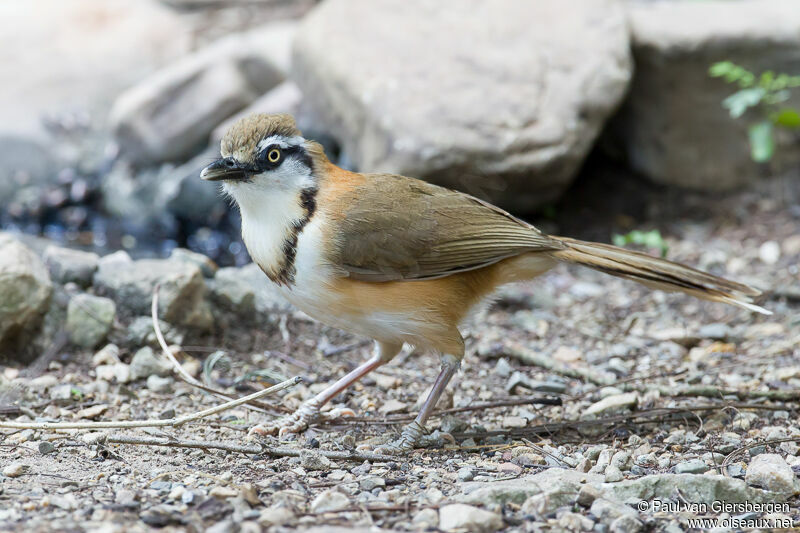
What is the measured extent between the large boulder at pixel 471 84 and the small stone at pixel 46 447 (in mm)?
3695

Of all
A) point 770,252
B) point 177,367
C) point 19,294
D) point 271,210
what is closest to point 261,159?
point 271,210

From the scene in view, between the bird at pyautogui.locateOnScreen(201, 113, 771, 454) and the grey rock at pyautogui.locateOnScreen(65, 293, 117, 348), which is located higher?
the bird at pyautogui.locateOnScreen(201, 113, 771, 454)

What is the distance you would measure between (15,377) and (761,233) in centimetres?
576

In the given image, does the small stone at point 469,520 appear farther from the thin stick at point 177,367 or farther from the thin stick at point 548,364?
the thin stick at point 548,364

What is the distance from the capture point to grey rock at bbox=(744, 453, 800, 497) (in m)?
3.64

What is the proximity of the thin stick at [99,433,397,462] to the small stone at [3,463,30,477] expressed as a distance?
0.41 meters

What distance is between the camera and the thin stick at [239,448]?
396 centimetres

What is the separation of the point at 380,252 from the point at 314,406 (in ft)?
3.03

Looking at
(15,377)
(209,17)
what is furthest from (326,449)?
(209,17)

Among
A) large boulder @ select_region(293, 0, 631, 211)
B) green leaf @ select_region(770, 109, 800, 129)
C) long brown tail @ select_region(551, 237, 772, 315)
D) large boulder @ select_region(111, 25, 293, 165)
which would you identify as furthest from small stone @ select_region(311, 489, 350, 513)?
large boulder @ select_region(111, 25, 293, 165)

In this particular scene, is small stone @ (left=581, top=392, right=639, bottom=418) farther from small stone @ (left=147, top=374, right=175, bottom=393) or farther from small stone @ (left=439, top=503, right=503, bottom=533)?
small stone @ (left=147, top=374, right=175, bottom=393)

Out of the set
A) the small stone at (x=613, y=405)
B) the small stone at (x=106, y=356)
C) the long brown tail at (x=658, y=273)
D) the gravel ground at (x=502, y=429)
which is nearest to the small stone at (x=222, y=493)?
the gravel ground at (x=502, y=429)

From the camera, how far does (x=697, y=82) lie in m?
7.95

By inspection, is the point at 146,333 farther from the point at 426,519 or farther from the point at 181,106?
the point at 181,106
